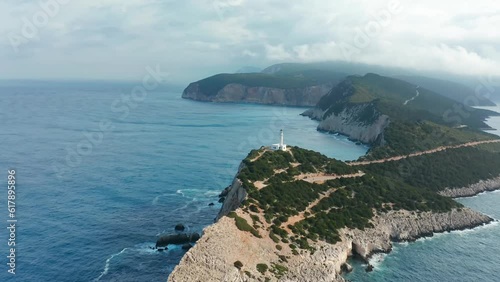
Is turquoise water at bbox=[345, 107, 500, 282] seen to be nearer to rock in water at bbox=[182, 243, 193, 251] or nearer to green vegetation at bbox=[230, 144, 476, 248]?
green vegetation at bbox=[230, 144, 476, 248]

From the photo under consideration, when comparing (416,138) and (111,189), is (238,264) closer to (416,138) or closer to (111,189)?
(111,189)

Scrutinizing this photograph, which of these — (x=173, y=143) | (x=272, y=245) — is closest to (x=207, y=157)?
(x=173, y=143)

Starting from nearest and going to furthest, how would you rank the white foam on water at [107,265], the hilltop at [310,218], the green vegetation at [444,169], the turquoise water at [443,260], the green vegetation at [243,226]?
1. the hilltop at [310,218]
2. the white foam on water at [107,265]
3. the green vegetation at [243,226]
4. the turquoise water at [443,260]
5. the green vegetation at [444,169]

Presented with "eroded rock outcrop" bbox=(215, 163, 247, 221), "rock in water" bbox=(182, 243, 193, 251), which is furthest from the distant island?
"rock in water" bbox=(182, 243, 193, 251)

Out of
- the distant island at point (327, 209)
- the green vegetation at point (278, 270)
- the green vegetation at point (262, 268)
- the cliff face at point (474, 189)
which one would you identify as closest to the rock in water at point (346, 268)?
the distant island at point (327, 209)

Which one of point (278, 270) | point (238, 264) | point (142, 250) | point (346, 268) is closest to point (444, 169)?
point (346, 268)

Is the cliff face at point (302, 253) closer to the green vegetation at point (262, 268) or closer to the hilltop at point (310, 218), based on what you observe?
the hilltop at point (310, 218)
